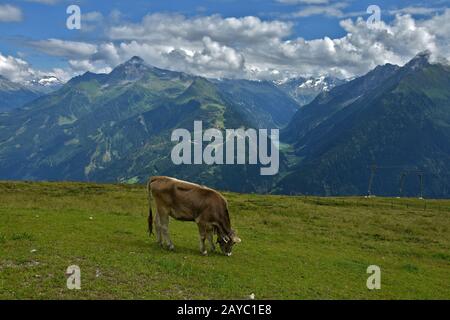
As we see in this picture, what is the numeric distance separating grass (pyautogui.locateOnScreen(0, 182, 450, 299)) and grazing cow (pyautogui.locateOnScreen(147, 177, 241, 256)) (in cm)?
120

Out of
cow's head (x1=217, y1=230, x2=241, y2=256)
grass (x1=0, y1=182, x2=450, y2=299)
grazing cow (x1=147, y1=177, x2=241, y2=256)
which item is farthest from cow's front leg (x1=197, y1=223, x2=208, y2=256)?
cow's head (x1=217, y1=230, x2=241, y2=256)

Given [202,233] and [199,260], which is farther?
[202,233]

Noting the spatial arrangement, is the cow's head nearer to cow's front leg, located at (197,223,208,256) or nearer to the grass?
the grass

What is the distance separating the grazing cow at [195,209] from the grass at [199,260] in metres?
1.20

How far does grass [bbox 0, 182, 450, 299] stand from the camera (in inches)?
701

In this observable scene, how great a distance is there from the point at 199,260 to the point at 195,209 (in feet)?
9.61

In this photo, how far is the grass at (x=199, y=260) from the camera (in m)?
17.8

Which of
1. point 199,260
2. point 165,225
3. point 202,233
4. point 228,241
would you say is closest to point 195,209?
point 202,233

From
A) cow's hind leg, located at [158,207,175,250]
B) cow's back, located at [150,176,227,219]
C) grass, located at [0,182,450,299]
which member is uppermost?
cow's back, located at [150,176,227,219]

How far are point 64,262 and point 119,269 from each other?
262 centimetres

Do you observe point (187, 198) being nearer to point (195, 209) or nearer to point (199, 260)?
point (195, 209)

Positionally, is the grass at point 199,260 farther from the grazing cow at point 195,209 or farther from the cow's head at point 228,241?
the grazing cow at point 195,209

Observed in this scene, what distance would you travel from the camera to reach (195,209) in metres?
24.6
